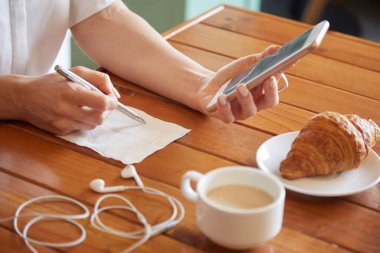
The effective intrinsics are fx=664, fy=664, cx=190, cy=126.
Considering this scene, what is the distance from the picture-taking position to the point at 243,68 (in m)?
1.12

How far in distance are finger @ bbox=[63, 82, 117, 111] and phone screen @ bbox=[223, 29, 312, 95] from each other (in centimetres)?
19

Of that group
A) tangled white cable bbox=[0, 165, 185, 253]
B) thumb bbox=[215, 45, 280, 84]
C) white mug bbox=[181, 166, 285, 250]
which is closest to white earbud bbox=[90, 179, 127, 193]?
tangled white cable bbox=[0, 165, 185, 253]

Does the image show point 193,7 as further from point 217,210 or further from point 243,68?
point 217,210

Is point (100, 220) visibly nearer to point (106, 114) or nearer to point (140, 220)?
point (140, 220)

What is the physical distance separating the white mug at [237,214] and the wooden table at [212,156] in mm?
36

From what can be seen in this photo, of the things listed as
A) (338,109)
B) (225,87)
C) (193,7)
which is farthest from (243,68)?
(193,7)

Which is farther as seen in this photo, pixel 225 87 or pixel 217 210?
pixel 225 87

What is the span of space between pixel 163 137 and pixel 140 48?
28 cm

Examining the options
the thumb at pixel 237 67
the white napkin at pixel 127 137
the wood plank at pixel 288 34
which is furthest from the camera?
the wood plank at pixel 288 34

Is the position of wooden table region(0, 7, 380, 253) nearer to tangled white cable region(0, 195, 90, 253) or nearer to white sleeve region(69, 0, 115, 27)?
tangled white cable region(0, 195, 90, 253)

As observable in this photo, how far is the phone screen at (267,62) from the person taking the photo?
0.93 metres

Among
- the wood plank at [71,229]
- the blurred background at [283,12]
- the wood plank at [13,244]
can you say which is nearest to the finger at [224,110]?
the wood plank at [71,229]

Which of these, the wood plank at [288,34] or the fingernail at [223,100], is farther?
the wood plank at [288,34]

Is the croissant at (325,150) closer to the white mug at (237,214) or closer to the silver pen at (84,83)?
the white mug at (237,214)
